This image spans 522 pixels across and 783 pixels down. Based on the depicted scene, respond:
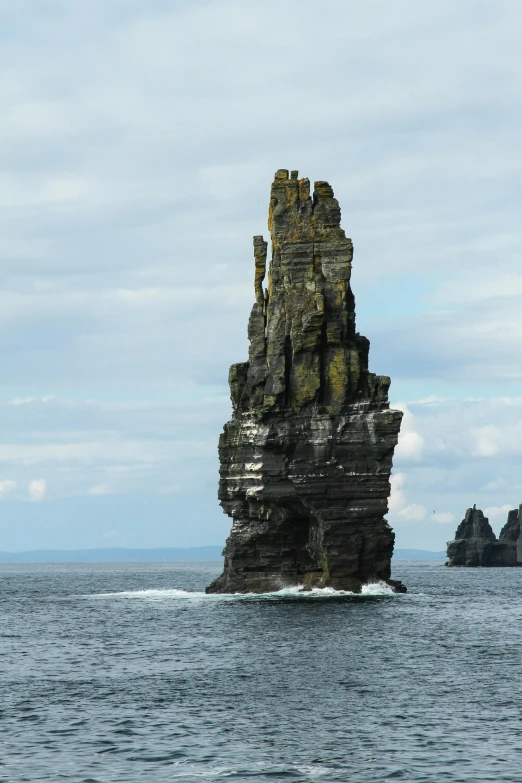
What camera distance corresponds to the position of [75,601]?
10931cm

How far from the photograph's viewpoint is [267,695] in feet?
156

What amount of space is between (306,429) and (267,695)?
146ft

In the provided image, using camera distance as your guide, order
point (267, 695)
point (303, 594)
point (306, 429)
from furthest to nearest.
A: point (306, 429) → point (303, 594) → point (267, 695)

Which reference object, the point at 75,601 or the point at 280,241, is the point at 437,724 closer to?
the point at 280,241

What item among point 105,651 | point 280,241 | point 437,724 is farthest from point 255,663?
point 280,241

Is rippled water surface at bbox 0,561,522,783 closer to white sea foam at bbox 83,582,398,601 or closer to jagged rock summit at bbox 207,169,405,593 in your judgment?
white sea foam at bbox 83,582,398,601

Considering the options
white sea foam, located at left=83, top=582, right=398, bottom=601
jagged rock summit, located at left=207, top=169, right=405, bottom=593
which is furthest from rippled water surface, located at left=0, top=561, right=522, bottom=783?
jagged rock summit, located at left=207, top=169, right=405, bottom=593

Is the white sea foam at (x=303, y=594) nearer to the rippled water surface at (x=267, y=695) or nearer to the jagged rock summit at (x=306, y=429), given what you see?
the jagged rock summit at (x=306, y=429)

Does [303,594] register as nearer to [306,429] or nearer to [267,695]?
[306,429]

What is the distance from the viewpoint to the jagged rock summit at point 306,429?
291 ft

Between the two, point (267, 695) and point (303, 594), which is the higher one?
point (303, 594)

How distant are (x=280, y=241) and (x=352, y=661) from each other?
49.1m

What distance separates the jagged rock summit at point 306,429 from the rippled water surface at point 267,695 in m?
7.11

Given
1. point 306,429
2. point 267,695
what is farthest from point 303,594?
point 267,695
